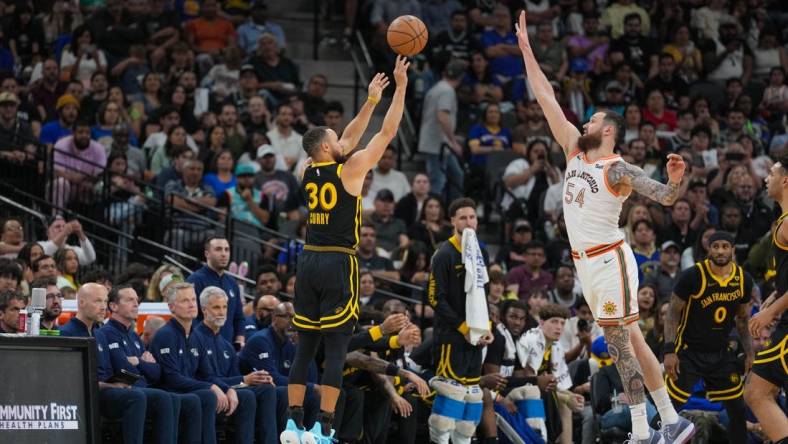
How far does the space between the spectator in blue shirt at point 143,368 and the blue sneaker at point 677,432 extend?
3919 mm

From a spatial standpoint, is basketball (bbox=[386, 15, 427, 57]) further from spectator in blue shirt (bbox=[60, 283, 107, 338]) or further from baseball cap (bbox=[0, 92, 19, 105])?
baseball cap (bbox=[0, 92, 19, 105])

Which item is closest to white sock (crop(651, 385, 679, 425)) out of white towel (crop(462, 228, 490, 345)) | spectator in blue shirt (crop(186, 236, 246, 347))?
white towel (crop(462, 228, 490, 345))

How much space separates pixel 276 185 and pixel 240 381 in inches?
242

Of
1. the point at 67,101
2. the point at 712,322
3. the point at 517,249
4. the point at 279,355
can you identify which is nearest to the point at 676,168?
the point at 712,322

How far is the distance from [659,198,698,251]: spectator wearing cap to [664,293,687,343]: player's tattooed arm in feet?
19.2

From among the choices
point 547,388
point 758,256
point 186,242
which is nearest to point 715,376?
point 547,388

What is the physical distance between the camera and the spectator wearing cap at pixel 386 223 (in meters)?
18.2

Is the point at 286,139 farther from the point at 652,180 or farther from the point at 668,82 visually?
the point at 652,180

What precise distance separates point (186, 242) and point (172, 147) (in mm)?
1493

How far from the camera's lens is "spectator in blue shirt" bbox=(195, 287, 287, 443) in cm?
1244

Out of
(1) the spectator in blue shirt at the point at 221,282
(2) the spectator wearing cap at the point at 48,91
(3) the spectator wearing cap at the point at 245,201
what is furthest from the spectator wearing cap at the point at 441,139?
(1) the spectator in blue shirt at the point at 221,282

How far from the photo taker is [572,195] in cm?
1090

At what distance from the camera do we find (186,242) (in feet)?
57.5

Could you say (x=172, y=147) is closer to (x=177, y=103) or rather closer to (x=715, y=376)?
(x=177, y=103)
